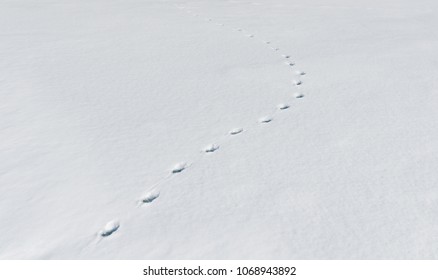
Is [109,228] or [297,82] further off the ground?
[297,82]

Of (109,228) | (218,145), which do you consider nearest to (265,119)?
(218,145)

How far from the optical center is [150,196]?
85.5 inches

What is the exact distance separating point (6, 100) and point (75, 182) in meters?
1.47

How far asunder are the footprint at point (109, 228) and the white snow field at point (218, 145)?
0.03 ft

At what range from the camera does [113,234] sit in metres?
1.93

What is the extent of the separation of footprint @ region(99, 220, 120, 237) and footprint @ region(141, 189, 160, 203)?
21cm

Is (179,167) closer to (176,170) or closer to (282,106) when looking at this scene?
(176,170)

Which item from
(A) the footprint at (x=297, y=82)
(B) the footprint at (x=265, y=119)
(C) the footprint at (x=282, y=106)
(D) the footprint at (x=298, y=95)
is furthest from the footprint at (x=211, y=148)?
(A) the footprint at (x=297, y=82)

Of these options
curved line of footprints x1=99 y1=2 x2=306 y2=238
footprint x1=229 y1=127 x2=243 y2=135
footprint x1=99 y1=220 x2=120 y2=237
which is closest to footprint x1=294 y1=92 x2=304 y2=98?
curved line of footprints x1=99 y1=2 x2=306 y2=238


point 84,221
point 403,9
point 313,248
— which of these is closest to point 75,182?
point 84,221

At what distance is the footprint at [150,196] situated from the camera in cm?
215

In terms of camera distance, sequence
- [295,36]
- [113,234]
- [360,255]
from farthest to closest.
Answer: [295,36] < [113,234] < [360,255]

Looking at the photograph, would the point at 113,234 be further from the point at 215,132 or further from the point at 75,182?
the point at 215,132

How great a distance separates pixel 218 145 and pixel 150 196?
0.68 metres
